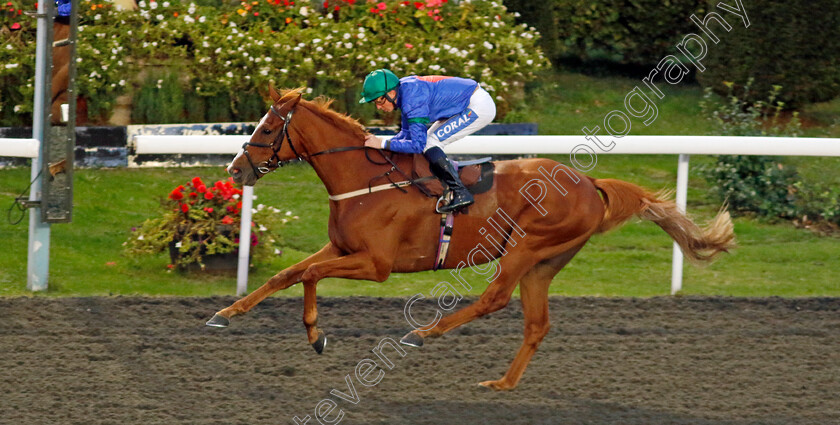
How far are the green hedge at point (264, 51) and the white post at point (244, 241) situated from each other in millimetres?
2228

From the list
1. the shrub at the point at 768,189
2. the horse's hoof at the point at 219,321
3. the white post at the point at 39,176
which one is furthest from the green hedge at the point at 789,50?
the horse's hoof at the point at 219,321

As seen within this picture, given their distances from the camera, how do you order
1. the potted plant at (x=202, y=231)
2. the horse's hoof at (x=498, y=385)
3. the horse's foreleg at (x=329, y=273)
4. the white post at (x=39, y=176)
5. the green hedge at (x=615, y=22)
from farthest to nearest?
the green hedge at (x=615, y=22) < the potted plant at (x=202, y=231) < the white post at (x=39, y=176) < the horse's hoof at (x=498, y=385) < the horse's foreleg at (x=329, y=273)

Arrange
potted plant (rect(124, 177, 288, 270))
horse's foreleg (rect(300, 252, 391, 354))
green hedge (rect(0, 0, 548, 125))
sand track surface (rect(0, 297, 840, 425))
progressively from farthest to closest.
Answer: green hedge (rect(0, 0, 548, 125)) → potted plant (rect(124, 177, 288, 270)) → horse's foreleg (rect(300, 252, 391, 354)) → sand track surface (rect(0, 297, 840, 425))

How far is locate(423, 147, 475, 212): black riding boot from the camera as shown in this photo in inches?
184

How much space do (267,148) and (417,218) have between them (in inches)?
29.1

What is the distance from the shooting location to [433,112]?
15.8ft

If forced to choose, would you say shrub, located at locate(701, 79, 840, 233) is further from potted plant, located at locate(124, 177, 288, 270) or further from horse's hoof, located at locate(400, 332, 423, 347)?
horse's hoof, located at locate(400, 332, 423, 347)

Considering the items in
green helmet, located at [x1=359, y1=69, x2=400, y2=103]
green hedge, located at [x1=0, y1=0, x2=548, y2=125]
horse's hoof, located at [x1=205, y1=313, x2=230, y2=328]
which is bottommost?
horse's hoof, located at [x1=205, y1=313, x2=230, y2=328]

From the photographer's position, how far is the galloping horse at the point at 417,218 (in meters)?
4.60

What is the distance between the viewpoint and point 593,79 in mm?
11312

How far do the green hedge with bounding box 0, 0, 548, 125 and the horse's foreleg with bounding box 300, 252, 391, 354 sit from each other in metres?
3.76

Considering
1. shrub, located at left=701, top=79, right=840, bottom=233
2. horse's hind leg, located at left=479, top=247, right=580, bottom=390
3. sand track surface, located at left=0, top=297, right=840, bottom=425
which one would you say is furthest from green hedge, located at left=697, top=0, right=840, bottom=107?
horse's hind leg, located at left=479, top=247, right=580, bottom=390

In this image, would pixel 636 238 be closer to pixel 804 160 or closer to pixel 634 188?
pixel 804 160

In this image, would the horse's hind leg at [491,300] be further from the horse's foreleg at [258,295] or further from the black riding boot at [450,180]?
the horse's foreleg at [258,295]
